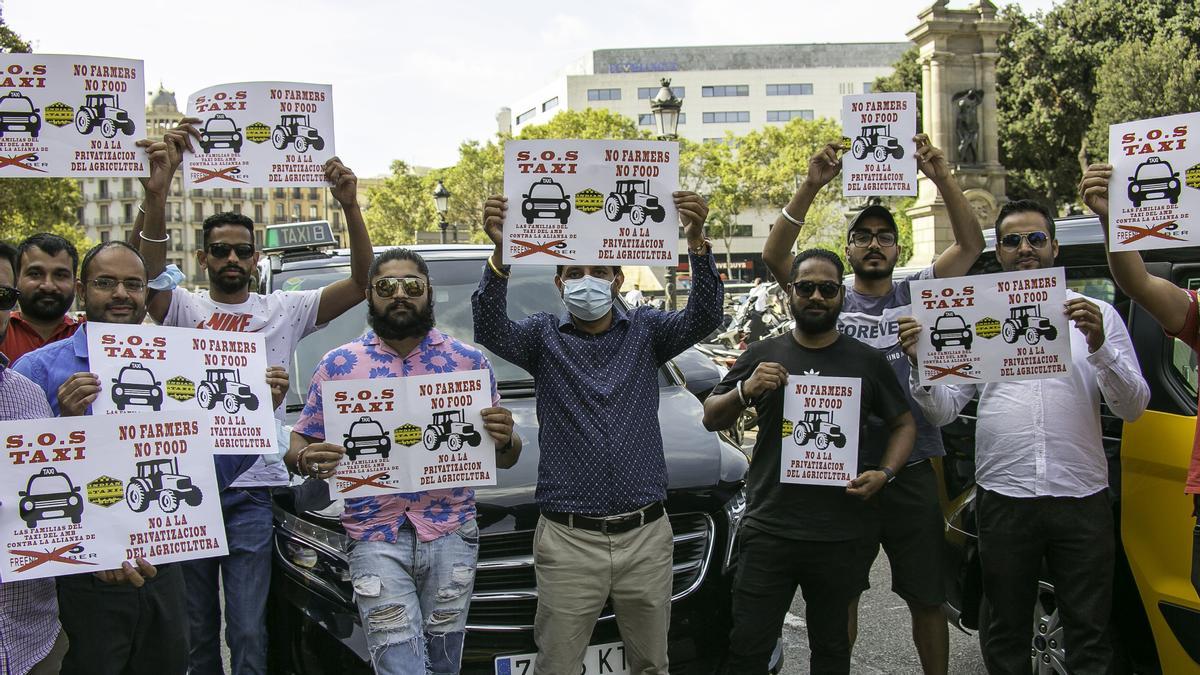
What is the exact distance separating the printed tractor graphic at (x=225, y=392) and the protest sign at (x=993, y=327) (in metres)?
2.57

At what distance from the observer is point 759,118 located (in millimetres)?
89688

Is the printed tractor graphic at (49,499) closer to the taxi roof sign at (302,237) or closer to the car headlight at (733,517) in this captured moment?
the car headlight at (733,517)

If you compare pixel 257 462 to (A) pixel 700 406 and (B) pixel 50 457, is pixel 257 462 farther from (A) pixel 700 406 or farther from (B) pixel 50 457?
(A) pixel 700 406

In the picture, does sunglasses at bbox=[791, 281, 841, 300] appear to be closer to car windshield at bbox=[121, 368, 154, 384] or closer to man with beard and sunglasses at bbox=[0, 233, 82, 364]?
car windshield at bbox=[121, 368, 154, 384]

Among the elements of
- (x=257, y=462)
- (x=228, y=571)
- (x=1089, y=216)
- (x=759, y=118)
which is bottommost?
(x=228, y=571)

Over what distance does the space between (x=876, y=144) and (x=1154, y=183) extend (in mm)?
1248

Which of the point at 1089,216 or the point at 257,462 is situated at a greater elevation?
the point at 1089,216

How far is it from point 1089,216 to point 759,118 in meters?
87.7

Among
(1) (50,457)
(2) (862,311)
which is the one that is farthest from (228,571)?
(2) (862,311)

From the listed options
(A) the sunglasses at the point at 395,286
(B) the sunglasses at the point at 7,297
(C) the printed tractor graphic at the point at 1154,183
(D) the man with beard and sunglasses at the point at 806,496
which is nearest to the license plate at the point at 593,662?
(D) the man with beard and sunglasses at the point at 806,496

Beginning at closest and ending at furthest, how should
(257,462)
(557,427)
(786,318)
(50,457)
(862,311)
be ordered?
1. (50,457)
2. (557,427)
3. (257,462)
4. (862,311)
5. (786,318)

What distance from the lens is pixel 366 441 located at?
3.70 meters

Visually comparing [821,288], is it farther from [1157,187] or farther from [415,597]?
[415,597]

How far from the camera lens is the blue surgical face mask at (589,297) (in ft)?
Answer: 13.1
